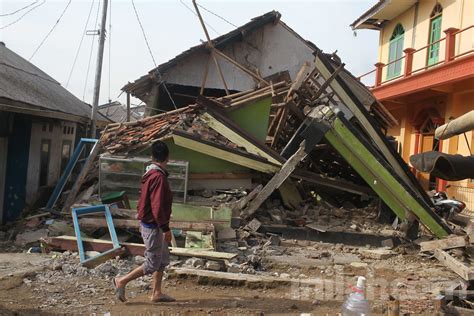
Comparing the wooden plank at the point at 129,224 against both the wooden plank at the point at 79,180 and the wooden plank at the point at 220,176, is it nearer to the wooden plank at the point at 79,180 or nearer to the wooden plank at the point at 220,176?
the wooden plank at the point at 79,180

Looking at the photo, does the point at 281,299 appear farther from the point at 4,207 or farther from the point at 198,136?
the point at 4,207

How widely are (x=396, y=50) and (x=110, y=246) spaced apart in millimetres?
16495

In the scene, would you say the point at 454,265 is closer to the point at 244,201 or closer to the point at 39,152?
the point at 244,201

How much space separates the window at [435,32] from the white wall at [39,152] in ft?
41.0

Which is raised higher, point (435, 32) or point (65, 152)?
point (435, 32)

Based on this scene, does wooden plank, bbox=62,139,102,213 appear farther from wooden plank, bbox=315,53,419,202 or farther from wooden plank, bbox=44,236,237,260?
wooden plank, bbox=315,53,419,202

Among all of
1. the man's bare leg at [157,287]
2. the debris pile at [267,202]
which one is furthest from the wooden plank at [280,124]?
the man's bare leg at [157,287]

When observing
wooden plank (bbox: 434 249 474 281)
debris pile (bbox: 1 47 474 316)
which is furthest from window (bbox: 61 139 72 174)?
wooden plank (bbox: 434 249 474 281)

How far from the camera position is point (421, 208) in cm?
792

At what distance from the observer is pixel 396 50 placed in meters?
19.1

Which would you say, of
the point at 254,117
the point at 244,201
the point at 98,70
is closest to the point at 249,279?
the point at 244,201

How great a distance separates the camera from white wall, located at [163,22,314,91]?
14586 mm

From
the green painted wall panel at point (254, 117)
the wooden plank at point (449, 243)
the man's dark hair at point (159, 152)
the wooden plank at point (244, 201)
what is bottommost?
the wooden plank at point (449, 243)

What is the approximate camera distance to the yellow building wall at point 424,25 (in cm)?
1382
